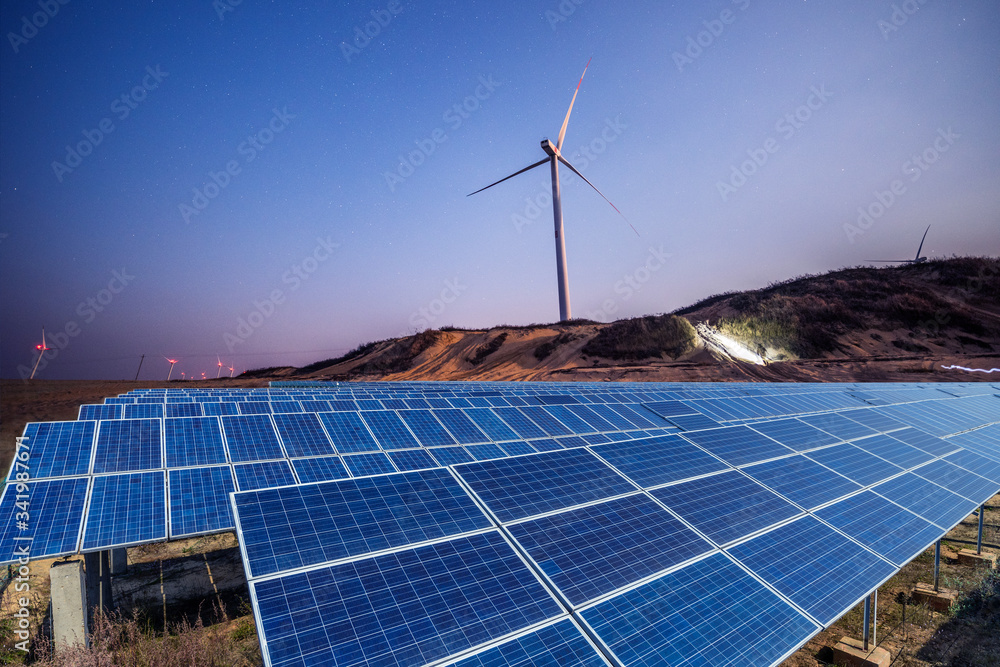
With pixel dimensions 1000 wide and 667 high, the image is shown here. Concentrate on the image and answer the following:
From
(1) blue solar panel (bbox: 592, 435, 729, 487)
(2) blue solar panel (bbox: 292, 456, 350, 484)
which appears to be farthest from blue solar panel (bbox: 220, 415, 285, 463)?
(1) blue solar panel (bbox: 592, 435, 729, 487)

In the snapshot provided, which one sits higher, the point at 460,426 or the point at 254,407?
the point at 460,426

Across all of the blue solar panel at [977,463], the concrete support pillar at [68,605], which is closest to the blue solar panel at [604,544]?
the concrete support pillar at [68,605]

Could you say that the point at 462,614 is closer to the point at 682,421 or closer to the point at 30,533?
the point at 30,533

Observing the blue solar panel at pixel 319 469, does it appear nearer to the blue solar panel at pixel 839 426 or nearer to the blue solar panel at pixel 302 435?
the blue solar panel at pixel 302 435

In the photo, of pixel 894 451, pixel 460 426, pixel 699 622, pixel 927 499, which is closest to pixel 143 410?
pixel 460 426

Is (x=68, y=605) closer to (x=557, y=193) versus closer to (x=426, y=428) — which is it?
(x=426, y=428)
